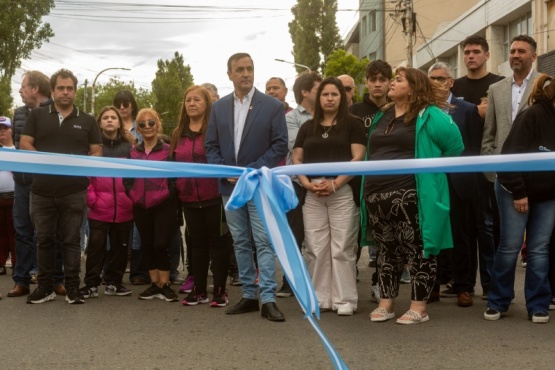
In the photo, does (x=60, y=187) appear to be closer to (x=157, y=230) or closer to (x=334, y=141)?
(x=157, y=230)

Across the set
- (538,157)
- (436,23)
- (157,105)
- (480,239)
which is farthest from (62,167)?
(157,105)

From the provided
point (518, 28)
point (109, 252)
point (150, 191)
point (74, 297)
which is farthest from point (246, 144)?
point (518, 28)

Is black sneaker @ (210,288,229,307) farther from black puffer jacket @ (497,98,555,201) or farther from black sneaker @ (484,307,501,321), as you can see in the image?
black puffer jacket @ (497,98,555,201)

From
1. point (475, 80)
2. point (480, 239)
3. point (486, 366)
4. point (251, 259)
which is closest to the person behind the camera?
point (486, 366)

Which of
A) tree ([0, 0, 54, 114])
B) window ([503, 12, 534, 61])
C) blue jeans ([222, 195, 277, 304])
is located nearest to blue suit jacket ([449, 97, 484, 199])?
blue jeans ([222, 195, 277, 304])

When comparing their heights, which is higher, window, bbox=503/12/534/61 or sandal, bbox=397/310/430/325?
window, bbox=503/12/534/61

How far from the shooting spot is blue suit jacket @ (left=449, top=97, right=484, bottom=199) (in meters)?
7.41

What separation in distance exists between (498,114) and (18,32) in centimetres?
4489

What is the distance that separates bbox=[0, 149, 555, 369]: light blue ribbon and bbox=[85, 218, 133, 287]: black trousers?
403cm

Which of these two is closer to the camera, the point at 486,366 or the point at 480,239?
the point at 486,366

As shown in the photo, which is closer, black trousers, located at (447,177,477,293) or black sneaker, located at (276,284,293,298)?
black trousers, located at (447,177,477,293)

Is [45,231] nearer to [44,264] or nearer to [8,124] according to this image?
[44,264]

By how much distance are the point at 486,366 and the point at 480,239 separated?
2686mm

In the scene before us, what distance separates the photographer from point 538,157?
4.15 metres
